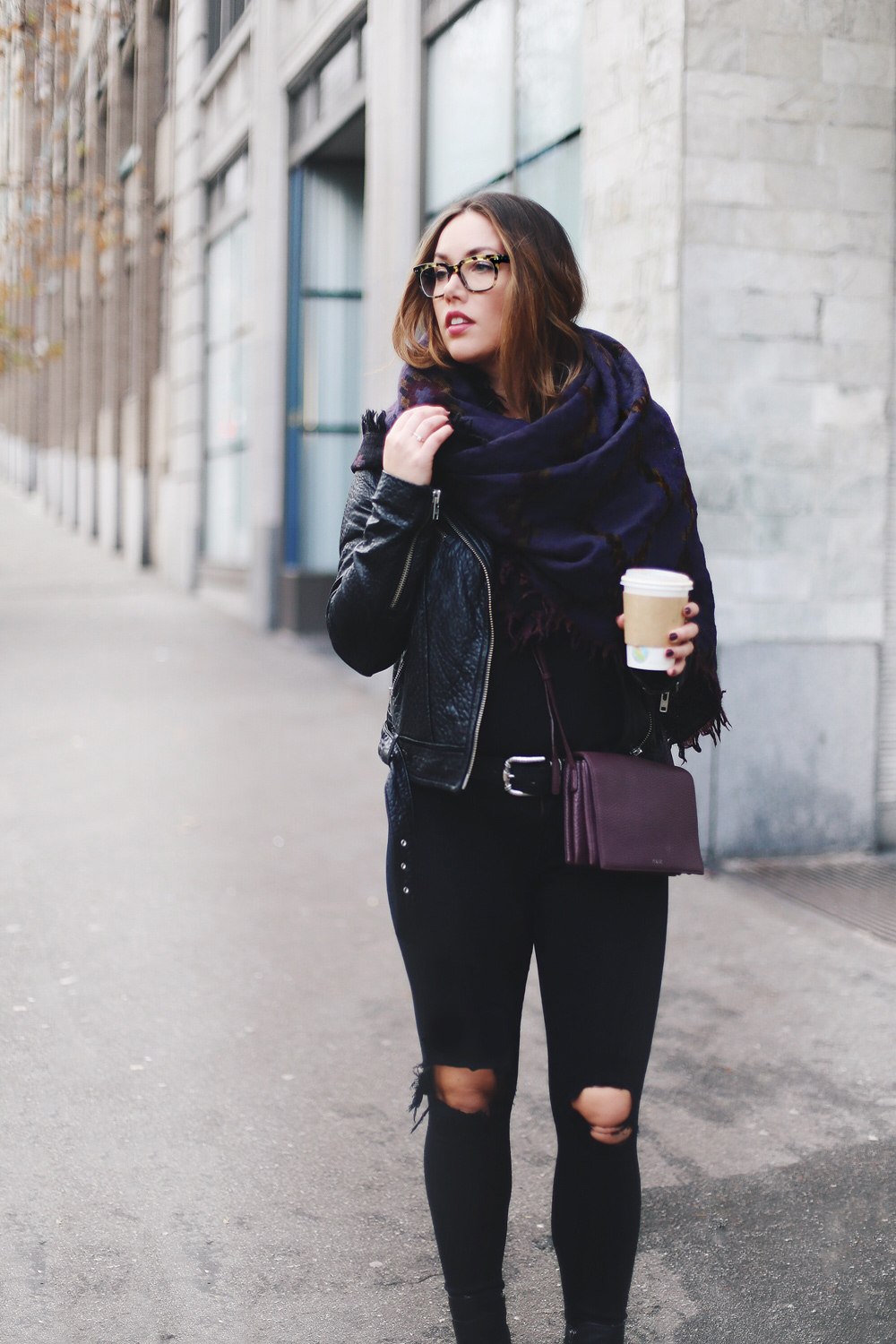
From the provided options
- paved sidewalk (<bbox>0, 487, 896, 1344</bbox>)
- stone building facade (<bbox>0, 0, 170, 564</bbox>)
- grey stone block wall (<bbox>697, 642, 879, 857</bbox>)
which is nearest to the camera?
paved sidewalk (<bbox>0, 487, 896, 1344</bbox>)

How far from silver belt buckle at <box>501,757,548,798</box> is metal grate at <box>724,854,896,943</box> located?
3.53 metres

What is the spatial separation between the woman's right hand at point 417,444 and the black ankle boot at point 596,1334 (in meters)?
1.45

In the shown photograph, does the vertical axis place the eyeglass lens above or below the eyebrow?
below

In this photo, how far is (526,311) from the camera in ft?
7.64

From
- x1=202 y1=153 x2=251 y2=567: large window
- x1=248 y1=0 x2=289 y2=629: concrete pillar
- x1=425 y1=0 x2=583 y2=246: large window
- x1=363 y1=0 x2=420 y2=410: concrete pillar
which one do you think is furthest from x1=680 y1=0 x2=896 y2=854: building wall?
x1=202 y1=153 x2=251 y2=567: large window

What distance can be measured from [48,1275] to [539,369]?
209cm

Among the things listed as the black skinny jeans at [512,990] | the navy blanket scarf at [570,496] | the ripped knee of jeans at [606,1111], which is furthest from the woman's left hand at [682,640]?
the ripped knee of jeans at [606,1111]

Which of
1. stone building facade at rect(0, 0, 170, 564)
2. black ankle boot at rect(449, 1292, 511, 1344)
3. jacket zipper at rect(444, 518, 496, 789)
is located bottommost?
black ankle boot at rect(449, 1292, 511, 1344)

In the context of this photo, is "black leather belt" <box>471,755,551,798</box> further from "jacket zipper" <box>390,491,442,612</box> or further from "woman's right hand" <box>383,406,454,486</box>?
"woman's right hand" <box>383,406,454,486</box>

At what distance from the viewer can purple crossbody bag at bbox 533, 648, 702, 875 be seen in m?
2.29

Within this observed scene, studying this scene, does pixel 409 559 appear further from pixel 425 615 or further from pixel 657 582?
pixel 657 582

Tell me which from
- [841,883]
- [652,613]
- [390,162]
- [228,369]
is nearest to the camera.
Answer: [652,613]

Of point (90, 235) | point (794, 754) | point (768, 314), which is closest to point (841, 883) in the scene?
point (794, 754)

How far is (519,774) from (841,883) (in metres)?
4.25
